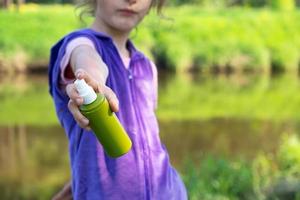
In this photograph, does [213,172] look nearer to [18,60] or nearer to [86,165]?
[86,165]

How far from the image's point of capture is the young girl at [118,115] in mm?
1219

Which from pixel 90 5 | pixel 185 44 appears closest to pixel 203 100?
pixel 185 44

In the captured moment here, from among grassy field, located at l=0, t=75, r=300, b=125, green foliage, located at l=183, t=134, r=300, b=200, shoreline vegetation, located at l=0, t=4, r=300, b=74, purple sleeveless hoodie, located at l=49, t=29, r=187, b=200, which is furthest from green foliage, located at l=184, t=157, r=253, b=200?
shoreline vegetation, located at l=0, t=4, r=300, b=74

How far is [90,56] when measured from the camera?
1.14 metres

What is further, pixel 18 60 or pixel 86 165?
pixel 18 60

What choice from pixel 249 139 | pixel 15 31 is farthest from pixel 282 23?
pixel 249 139

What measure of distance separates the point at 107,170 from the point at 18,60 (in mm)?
10662

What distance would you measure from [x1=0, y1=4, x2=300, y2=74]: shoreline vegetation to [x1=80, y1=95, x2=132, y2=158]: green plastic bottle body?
424 inches

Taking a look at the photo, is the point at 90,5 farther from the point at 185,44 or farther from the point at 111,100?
the point at 185,44

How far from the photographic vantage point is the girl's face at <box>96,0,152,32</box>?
49.3 inches

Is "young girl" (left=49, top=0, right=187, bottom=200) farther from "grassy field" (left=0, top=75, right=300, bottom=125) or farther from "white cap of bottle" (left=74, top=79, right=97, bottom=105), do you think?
"grassy field" (left=0, top=75, right=300, bottom=125)

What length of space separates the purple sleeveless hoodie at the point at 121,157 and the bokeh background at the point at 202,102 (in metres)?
0.27

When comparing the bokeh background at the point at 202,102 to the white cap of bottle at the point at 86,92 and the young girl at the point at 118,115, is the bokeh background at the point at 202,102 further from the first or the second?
the white cap of bottle at the point at 86,92

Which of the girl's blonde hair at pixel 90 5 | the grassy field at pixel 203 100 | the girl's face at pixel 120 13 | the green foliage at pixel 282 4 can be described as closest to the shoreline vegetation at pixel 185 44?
the grassy field at pixel 203 100
